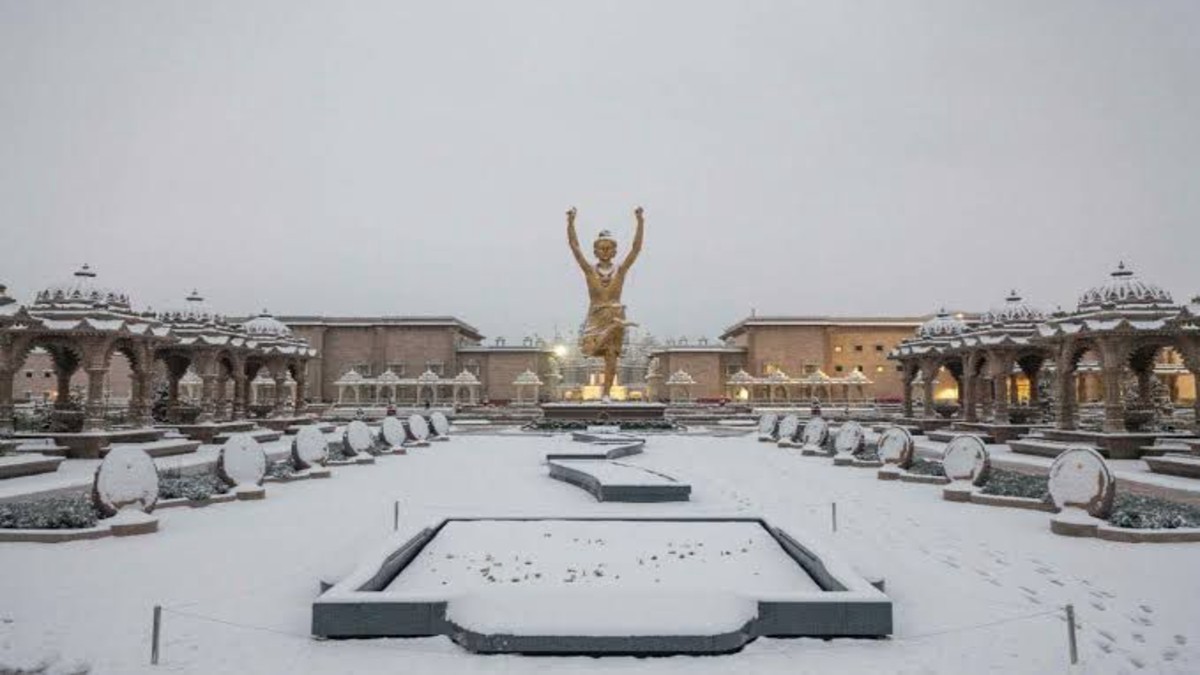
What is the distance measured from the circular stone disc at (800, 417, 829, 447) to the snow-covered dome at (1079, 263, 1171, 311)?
7.88 metres

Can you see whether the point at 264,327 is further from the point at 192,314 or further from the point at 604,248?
the point at 604,248

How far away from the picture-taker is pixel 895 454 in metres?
15.1

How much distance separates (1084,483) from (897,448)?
6168 mm

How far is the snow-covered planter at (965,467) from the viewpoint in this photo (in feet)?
38.5

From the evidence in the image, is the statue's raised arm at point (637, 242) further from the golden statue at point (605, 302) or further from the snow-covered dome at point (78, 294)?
the snow-covered dome at point (78, 294)

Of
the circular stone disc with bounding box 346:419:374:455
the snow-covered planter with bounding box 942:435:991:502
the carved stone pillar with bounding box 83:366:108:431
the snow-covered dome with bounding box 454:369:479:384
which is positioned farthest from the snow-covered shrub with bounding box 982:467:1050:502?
the snow-covered dome with bounding box 454:369:479:384

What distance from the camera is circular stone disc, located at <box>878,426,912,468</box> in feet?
48.9

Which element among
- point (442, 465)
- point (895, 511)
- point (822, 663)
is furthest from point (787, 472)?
point (822, 663)

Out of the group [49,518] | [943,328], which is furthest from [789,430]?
[49,518]

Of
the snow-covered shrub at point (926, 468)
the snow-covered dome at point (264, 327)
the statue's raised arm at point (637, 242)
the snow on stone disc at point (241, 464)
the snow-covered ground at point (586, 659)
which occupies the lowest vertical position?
the snow-covered ground at point (586, 659)

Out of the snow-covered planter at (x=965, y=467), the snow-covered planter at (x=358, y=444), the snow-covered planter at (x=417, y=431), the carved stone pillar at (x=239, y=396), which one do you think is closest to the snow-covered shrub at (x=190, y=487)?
the snow-covered planter at (x=358, y=444)

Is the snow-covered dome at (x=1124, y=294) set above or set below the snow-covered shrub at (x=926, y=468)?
above

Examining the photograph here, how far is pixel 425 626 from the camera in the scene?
17.6 feet

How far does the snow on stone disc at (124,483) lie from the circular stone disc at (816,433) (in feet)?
56.0
